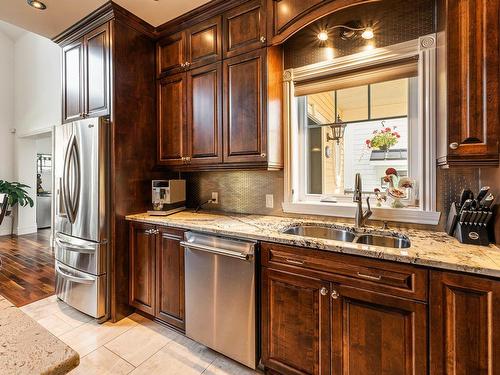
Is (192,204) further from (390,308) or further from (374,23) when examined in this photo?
(374,23)

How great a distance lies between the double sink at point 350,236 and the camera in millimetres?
1637

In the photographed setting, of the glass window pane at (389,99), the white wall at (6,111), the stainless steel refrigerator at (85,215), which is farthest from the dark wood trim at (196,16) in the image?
the white wall at (6,111)

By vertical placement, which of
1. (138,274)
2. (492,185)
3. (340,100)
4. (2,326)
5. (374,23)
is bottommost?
(138,274)

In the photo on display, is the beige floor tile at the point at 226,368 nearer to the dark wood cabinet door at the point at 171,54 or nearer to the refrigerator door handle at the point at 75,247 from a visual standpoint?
the refrigerator door handle at the point at 75,247

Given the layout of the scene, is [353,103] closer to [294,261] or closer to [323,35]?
[323,35]

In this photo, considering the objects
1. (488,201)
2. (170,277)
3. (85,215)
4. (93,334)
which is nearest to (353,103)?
(488,201)

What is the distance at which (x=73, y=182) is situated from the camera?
95.7 inches

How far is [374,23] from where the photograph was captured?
1.90m

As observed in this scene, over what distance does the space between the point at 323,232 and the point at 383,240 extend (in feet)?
1.36

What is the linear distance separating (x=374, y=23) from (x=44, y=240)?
252 inches

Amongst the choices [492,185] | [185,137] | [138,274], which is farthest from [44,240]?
[492,185]

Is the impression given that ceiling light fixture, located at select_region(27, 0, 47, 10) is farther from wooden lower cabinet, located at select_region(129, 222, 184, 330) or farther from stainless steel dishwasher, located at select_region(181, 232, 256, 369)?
stainless steel dishwasher, located at select_region(181, 232, 256, 369)

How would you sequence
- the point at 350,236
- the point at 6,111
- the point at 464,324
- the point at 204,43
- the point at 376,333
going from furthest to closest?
1. the point at 6,111
2. the point at 204,43
3. the point at 350,236
4. the point at 376,333
5. the point at 464,324

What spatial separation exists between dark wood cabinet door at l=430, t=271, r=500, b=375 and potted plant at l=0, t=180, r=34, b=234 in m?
6.75
